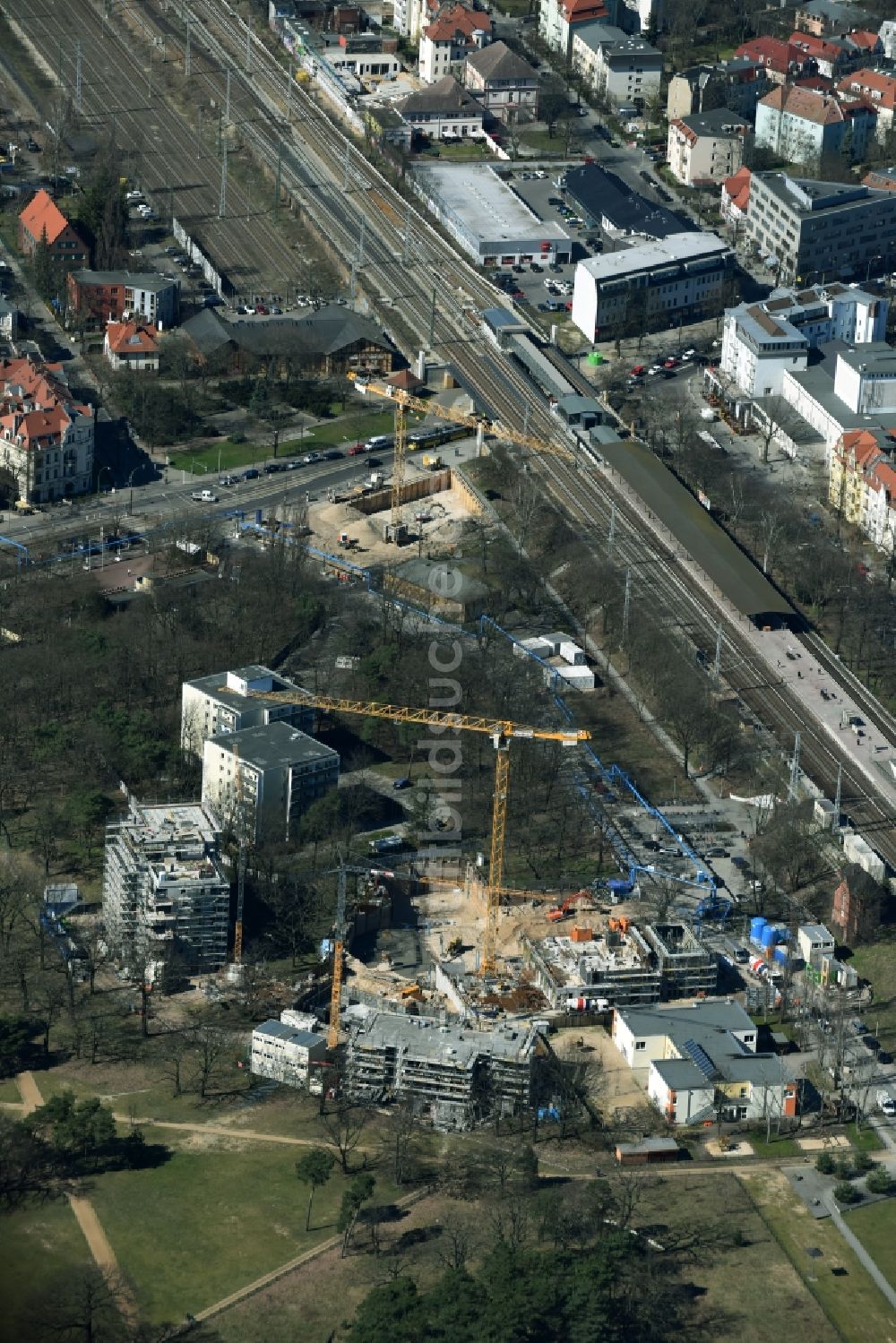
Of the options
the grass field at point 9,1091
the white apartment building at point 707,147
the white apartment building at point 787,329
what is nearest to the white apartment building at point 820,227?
the white apartment building at point 787,329

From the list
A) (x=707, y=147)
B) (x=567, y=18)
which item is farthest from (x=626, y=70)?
(x=707, y=147)

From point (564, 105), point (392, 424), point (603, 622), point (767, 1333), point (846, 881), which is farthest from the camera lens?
point (564, 105)

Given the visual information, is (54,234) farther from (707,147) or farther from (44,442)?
(707,147)

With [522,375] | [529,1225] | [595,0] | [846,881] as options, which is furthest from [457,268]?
[529,1225]

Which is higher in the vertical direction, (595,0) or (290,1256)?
(595,0)

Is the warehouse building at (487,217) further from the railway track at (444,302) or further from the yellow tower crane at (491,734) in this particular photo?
the yellow tower crane at (491,734)

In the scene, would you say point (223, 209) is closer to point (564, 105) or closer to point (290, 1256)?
point (564, 105)
